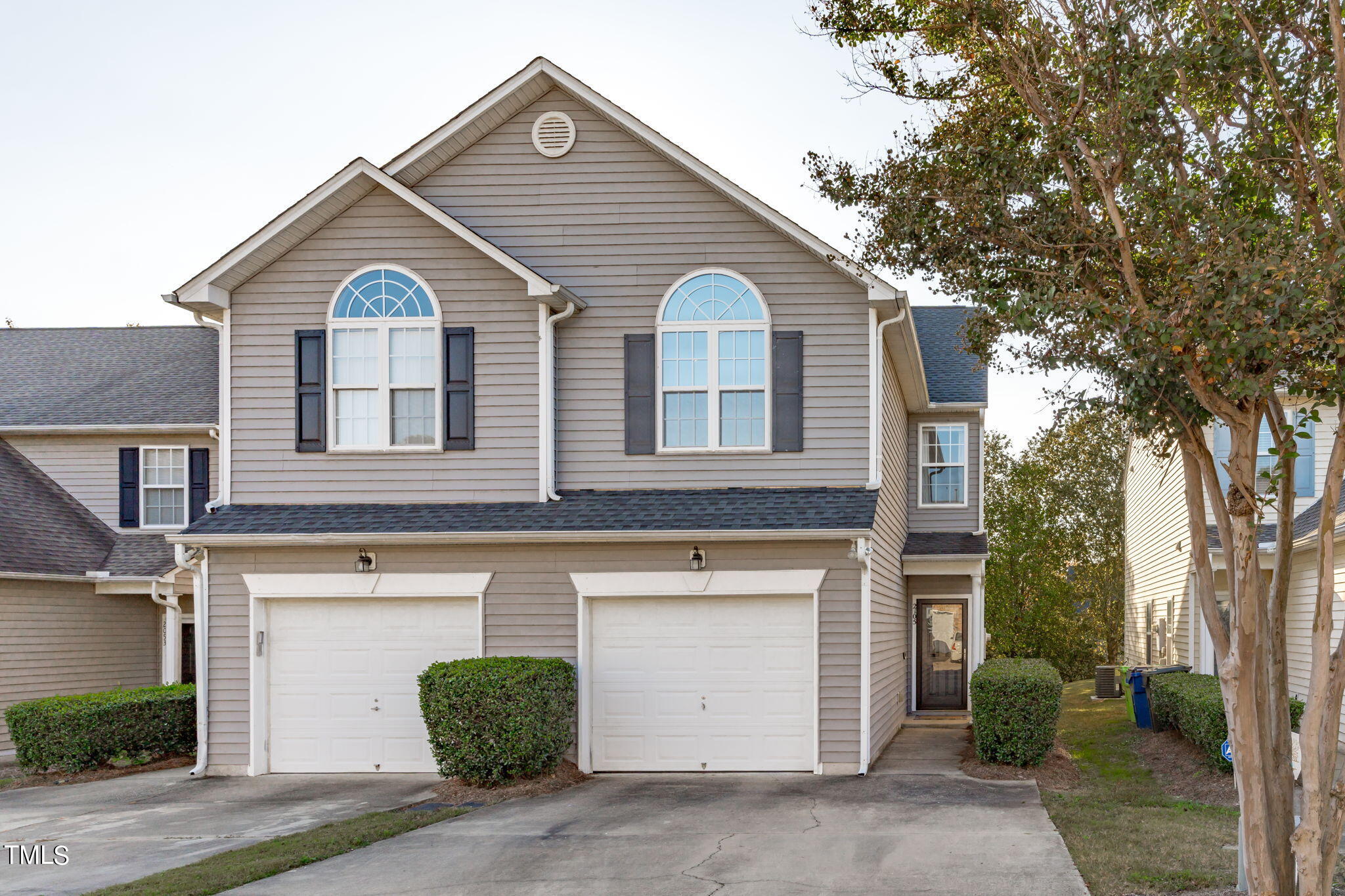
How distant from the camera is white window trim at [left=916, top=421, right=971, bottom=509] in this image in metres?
20.3

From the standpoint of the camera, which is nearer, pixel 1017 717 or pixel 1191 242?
pixel 1191 242

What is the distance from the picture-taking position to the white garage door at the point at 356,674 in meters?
13.9

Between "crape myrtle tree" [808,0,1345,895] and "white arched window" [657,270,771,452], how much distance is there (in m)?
5.00

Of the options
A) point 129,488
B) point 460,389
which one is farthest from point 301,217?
point 129,488

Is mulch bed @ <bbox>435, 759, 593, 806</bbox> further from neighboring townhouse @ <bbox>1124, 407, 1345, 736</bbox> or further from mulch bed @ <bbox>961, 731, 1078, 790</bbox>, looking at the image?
neighboring townhouse @ <bbox>1124, 407, 1345, 736</bbox>

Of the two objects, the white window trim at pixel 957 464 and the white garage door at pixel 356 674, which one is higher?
the white window trim at pixel 957 464

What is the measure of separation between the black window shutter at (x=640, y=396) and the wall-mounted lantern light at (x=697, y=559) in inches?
51.3

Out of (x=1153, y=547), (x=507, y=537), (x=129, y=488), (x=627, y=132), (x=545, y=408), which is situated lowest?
(x=1153, y=547)

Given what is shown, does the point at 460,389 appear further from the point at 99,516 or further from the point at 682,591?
the point at 99,516

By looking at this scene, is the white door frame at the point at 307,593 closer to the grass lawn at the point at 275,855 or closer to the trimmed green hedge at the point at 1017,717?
the grass lawn at the point at 275,855

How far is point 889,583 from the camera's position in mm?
16812

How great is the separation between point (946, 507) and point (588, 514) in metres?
8.79

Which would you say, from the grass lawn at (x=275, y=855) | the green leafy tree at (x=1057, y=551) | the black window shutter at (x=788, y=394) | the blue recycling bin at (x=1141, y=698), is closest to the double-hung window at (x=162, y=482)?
the grass lawn at (x=275, y=855)

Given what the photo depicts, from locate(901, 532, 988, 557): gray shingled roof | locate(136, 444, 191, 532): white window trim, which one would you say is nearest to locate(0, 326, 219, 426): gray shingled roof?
locate(136, 444, 191, 532): white window trim
